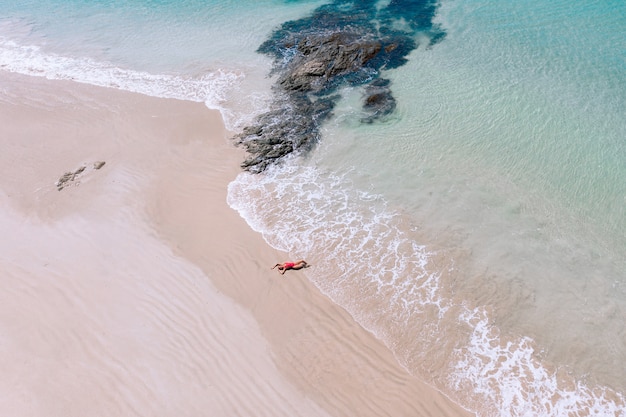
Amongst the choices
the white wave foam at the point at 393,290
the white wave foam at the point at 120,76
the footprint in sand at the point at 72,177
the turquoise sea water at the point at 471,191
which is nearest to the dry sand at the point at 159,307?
the footprint in sand at the point at 72,177

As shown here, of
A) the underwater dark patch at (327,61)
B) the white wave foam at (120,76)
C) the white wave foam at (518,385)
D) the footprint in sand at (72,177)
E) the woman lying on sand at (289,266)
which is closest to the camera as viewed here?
the white wave foam at (518,385)

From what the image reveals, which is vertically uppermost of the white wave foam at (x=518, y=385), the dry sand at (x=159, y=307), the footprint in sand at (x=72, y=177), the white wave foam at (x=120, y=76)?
the white wave foam at (x=120, y=76)

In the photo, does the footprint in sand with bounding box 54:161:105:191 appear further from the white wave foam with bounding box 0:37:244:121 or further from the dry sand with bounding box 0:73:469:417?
the white wave foam with bounding box 0:37:244:121

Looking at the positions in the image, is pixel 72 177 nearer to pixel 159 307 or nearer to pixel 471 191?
pixel 159 307

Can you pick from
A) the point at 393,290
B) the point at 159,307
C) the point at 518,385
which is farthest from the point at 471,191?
the point at 159,307

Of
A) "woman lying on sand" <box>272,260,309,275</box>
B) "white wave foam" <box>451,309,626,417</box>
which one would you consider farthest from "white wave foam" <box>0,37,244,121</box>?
"white wave foam" <box>451,309,626,417</box>

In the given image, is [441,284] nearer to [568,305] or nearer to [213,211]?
[568,305]

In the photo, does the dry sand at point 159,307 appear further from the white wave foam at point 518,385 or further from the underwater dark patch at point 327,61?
the underwater dark patch at point 327,61
